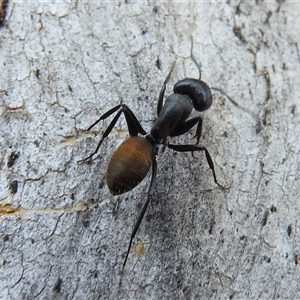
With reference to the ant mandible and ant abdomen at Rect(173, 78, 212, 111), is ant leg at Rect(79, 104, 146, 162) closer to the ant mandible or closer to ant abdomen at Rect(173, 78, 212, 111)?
the ant mandible

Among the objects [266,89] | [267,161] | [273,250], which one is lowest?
[273,250]

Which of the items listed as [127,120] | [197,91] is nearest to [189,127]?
[197,91]

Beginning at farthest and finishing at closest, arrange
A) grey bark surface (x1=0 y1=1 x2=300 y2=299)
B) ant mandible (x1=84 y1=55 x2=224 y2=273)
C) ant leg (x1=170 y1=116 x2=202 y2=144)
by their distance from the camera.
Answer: ant leg (x1=170 y1=116 x2=202 y2=144), ant mandible (x1=84 y1=55 x2=224 y2=273), grey bark surface (x1=0 y1=1 x2=300 y2=299)

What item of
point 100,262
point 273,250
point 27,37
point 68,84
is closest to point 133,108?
point 68,84

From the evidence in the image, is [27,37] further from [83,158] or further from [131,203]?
[131,203]

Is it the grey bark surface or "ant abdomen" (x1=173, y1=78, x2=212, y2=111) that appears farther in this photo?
"ant abdomen" (x1=173, y1=78, x2=212, y2=111)

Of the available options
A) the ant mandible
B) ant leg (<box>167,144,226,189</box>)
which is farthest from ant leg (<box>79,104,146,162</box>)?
ant leg (<box>167,144,226,189</box>)

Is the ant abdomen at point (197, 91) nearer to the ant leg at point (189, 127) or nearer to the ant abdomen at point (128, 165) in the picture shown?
the ant leg at point (189, 127)
